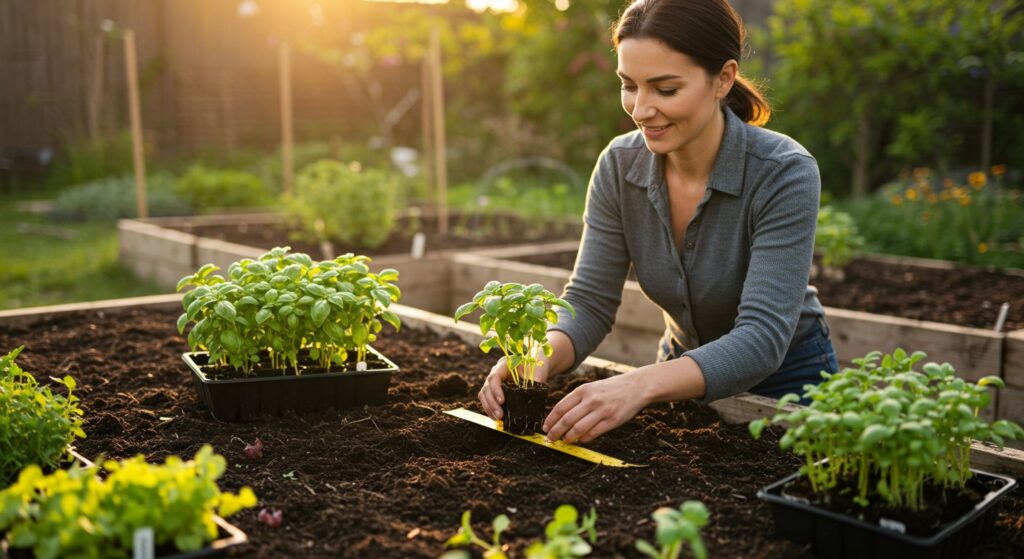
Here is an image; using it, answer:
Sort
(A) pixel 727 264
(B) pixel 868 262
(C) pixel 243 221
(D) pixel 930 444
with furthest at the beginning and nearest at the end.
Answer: (C) pixel 243 221 < (B) pixel 868 262 < (A) pixel 727 264 < (D) pixel 930 444

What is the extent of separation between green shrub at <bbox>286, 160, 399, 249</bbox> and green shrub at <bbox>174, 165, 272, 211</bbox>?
304 centimetres

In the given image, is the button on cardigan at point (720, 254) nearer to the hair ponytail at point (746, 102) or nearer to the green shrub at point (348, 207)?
the hair ponytail at point (746, 102)

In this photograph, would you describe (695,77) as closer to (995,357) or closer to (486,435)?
(486,435)

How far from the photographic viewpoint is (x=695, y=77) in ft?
7.95

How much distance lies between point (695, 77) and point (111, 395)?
6.14 ft

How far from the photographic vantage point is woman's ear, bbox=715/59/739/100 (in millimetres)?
2516

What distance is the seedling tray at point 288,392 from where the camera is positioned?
254 cm

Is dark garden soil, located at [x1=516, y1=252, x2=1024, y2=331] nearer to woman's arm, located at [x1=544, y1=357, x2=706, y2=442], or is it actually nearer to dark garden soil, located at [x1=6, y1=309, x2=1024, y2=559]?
dark garden soil, located at [x1=6, y1=309, x2=1024, y2=559]

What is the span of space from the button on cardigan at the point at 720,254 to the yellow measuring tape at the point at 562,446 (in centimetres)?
27

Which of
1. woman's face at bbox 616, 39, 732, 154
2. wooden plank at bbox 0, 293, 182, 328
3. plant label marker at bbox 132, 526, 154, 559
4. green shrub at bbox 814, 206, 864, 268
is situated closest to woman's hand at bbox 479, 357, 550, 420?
woman's face at bbox 616, 39, 732, 154

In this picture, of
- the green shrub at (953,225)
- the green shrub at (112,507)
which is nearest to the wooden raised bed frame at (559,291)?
the green shrub at (953,225)

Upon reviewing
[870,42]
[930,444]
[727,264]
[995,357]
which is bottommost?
[995,357]

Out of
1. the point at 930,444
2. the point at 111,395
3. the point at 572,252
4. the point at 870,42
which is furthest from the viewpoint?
the point at 870,42

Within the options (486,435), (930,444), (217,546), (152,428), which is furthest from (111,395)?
(930,444)
